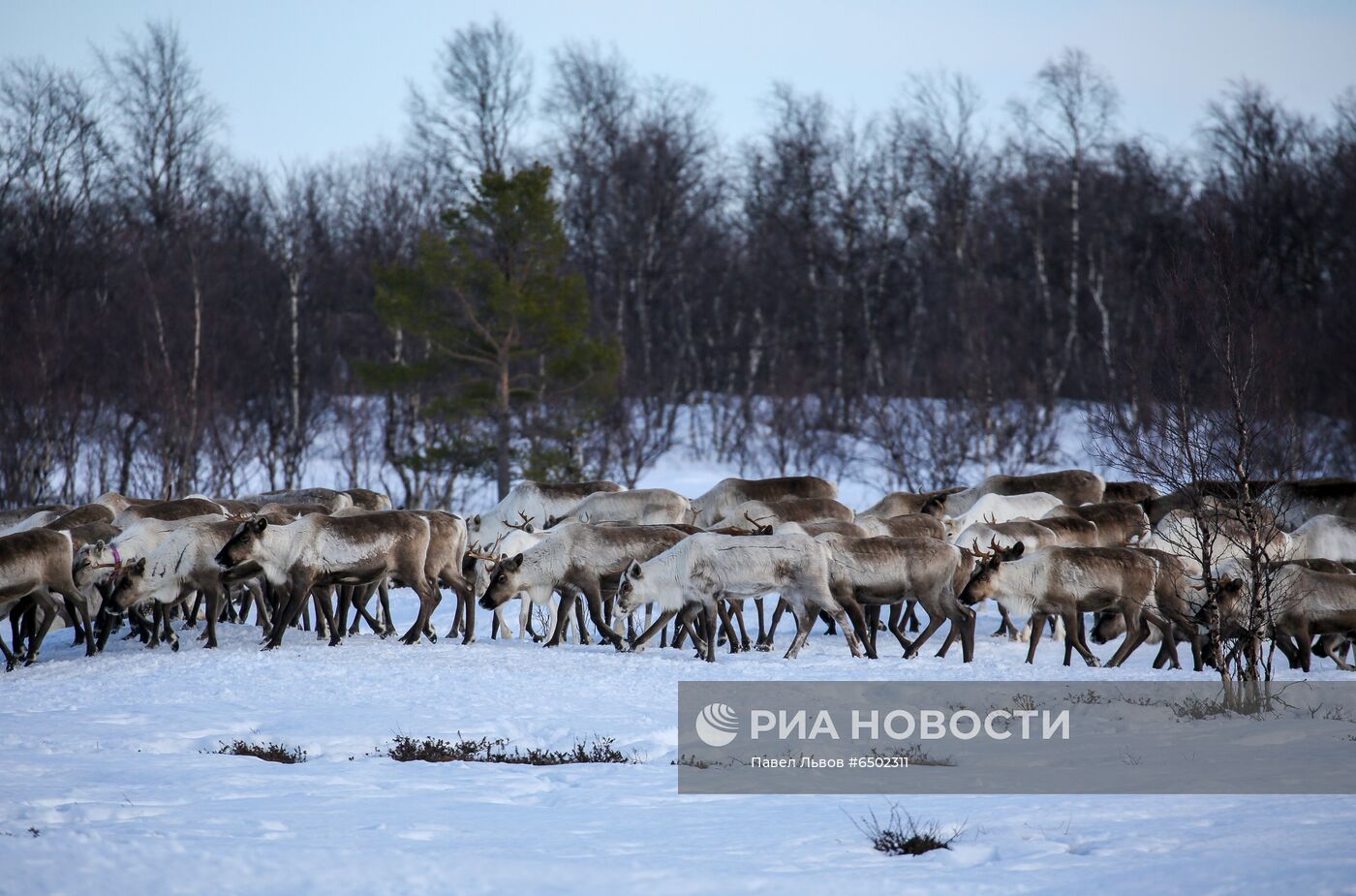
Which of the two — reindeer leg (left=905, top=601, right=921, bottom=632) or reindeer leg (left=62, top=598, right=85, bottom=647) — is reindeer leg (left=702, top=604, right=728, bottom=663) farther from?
reindeer leg (left=62, top=598, right=85, bottom=647)

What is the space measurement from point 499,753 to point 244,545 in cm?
576

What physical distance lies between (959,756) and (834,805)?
1.70 metres

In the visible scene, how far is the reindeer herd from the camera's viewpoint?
1226cm

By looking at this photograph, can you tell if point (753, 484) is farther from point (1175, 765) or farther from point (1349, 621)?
point (1175, 765)

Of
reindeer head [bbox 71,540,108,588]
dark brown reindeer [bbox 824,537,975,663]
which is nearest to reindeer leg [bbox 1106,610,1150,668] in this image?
dark brown reindeer [bbox 824,537,975,663]

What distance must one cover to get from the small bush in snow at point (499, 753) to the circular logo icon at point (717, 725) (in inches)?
27.9

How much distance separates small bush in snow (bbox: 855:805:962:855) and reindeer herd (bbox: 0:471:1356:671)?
5.04 metres

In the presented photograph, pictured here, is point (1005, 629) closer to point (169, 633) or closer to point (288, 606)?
point (288, 606)

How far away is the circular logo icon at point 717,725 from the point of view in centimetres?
867

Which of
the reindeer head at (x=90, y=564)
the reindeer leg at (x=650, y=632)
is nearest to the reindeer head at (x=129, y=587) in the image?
the reindeer head at (x=90, y=564)

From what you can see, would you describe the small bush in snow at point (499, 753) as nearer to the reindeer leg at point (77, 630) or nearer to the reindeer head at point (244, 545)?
the reindeer head at point (244, 545)

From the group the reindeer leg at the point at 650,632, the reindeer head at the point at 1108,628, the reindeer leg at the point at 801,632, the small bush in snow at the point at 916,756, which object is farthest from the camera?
the reindeer head at the point at 1108,628

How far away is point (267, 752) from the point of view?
26.6ft

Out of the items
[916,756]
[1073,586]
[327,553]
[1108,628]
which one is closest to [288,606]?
[327,553]
